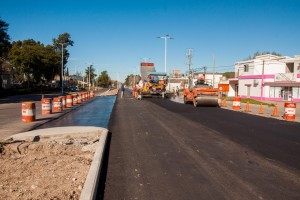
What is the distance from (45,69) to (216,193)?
70.9 meters

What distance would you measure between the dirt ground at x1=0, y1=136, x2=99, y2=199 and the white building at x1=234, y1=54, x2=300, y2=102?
1718 inches

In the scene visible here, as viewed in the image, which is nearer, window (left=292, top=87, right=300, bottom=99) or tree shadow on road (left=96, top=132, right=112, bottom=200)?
tree shadow on road (left=96, top=132, right=112, bottom=200)

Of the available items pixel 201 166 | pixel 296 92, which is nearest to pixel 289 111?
pixel 201 166

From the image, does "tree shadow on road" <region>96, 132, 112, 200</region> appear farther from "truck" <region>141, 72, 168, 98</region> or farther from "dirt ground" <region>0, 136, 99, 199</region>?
"truck" <region>141, 72, 168, 98</region>

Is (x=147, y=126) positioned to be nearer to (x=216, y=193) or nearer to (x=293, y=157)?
(x=293, y=157)

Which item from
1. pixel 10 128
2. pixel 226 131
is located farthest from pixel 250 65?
pixel 10 128

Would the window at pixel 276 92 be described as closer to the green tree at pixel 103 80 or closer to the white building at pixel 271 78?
the white building at pixel 271 78

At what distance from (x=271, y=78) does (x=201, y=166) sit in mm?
47335

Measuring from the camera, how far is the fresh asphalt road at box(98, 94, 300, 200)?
17.1 ft

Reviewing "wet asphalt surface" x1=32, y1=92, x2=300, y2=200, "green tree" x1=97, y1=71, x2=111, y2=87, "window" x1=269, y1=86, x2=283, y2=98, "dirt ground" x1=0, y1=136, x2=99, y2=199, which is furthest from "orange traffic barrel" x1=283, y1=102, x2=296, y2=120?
"green tree" x1=97, y1=71, x2=111, y2=87

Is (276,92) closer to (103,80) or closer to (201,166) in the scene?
(201,166)

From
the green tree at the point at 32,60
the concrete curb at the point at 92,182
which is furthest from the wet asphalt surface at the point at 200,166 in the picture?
the green tree at the point at 32,60

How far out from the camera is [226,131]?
39.0ft

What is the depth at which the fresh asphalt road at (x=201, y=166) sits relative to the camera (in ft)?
17.1
